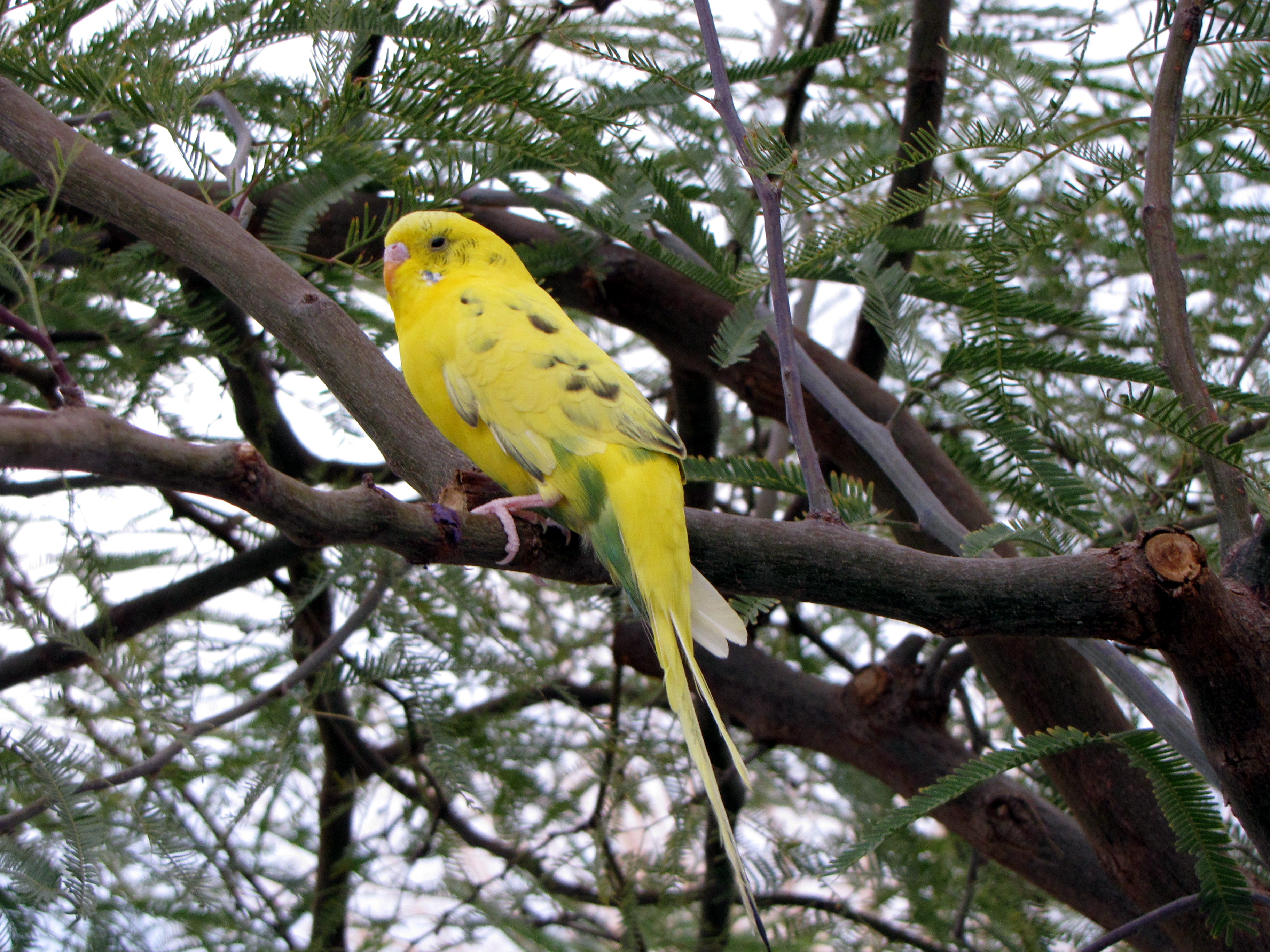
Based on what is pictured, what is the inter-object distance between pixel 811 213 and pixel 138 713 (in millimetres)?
1792

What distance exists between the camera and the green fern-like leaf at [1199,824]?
4.36 feet

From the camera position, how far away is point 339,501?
37.4 inches

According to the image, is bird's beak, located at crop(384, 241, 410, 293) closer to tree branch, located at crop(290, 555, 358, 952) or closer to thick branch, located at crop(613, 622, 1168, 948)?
tree branch, located at crop(290, 555, 358, 952)

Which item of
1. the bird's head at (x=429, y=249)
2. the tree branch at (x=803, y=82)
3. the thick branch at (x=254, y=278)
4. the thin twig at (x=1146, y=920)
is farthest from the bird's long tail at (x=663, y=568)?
the tree branch at (x=803, y=82)

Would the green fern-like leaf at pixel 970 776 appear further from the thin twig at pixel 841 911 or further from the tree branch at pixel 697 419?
the tree branch at pixel 697 419

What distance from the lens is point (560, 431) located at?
1.42 meters

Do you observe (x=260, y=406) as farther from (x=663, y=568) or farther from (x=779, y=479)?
(x=663, y=568)

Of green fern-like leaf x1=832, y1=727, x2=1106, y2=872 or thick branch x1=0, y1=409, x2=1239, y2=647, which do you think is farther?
green fern-like leaf x1=832, y1=727, x2=1106, y2=872

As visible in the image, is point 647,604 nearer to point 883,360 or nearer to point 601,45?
point 601,45

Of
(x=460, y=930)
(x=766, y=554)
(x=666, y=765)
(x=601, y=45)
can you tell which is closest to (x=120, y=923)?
(x=460, y=930)

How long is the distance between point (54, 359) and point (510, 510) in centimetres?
58

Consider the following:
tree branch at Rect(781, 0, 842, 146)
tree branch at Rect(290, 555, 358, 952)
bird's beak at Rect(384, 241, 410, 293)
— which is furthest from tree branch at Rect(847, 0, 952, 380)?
tree branch at Rect(290, 555, 358, 952)

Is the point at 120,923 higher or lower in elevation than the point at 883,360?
lower

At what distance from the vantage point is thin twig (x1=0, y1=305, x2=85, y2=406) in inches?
36.5
